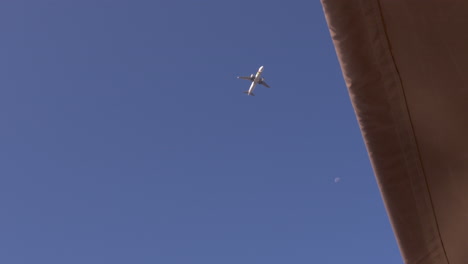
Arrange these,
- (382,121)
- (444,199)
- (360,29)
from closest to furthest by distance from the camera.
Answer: (360,29), (382,121), (444,199)

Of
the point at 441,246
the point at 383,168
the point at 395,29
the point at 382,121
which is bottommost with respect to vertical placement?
the point at 441,246

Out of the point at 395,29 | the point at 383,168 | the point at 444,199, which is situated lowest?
the point at 444,199

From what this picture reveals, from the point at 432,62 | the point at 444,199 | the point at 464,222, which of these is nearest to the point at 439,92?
the point at 432,62

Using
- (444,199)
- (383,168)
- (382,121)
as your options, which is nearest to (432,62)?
(382,121)

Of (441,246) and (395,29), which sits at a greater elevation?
(395,29)

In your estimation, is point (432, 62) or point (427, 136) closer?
point (432, 62)

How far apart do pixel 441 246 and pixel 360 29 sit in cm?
155

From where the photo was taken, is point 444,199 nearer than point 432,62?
No

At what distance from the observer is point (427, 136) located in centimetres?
281

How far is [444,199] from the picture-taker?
296 cm

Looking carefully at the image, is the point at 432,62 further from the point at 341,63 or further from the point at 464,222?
the point at 464,222

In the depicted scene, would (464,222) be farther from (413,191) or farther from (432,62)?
(432,62)

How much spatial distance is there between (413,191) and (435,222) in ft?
0.97

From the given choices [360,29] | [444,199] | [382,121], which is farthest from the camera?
[444,199]
